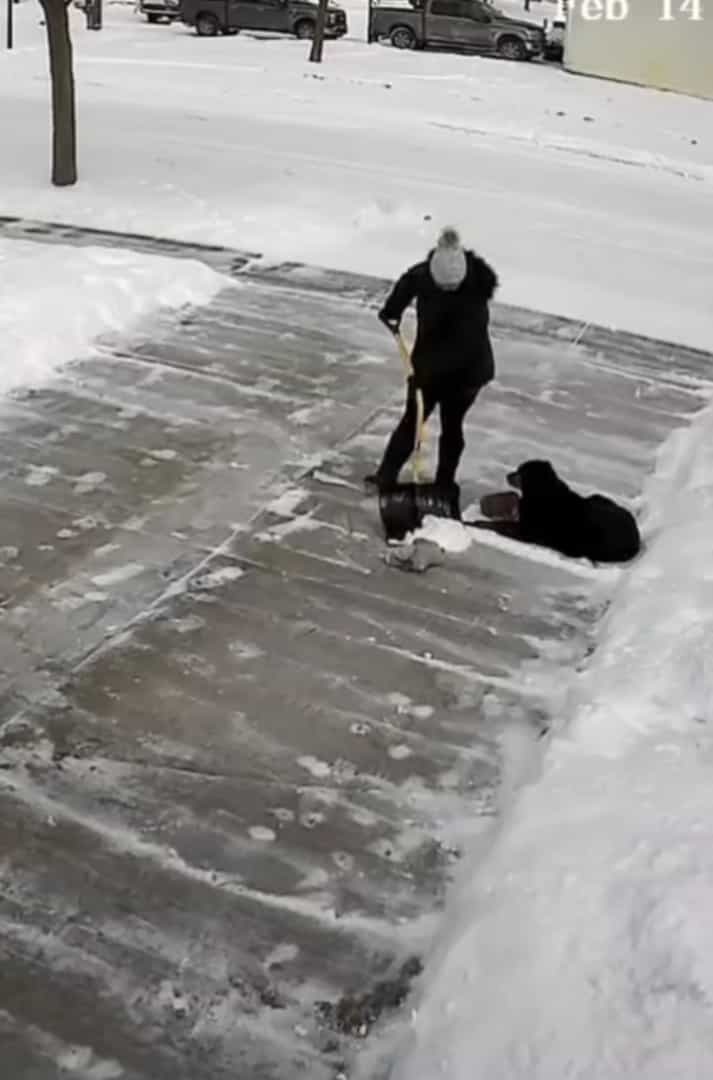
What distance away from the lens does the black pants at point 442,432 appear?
24.2ft

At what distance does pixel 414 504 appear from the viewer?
7598mm

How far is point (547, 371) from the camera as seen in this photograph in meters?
10.4

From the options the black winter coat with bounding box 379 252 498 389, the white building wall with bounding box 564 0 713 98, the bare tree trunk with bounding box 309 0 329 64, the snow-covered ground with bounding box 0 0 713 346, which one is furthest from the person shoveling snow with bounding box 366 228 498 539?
the white building wall with bounding box 564 0 713 98

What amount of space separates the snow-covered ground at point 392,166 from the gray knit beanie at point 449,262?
5117 mm

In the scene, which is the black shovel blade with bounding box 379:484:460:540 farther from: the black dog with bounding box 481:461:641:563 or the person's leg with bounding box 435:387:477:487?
the black dog with bounding box 481:461:641:563

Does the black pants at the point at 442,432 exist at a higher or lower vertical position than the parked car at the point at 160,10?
lower

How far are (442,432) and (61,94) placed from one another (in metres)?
9.01

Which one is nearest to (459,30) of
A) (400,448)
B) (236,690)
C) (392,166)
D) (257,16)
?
(257,16)

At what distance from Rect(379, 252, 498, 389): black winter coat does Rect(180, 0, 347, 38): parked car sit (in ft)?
84.3

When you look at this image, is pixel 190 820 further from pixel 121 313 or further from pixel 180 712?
pixel 121 313

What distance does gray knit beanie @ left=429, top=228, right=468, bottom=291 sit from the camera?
6957 mm

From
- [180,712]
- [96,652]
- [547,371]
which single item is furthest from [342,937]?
[547,371]

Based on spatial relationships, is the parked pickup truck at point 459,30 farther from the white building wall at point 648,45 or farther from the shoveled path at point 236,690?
the shoveled path at point 236,690

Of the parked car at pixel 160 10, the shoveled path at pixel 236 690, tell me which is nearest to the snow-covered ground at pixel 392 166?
the shoveled path at pixel 236 690
